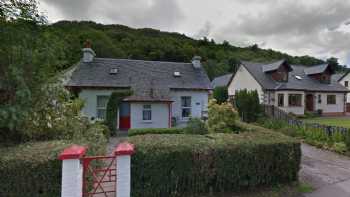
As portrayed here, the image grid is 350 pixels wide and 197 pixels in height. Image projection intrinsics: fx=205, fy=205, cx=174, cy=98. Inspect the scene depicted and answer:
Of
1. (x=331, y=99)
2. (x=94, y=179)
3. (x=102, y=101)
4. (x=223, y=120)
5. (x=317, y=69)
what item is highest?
(x=317, y=69)

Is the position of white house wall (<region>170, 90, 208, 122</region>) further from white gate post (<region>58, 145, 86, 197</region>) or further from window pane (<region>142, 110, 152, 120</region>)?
white gate post (<region>58, 145, 86, 197</region>)

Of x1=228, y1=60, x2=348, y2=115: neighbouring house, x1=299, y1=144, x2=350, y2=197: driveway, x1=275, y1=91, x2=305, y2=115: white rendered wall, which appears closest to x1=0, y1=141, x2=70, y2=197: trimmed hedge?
x1=299, y1=144, x2=350, y2=197: driveway

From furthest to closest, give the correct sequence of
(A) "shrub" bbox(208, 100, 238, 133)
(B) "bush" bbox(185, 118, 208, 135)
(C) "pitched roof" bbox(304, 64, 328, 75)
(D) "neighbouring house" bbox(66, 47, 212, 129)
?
1. (C) "pitched roof" bbox(304, 64, 328, 75)
2. (D) "neighbouring house" bbox(66, 47, 212, 129)
3. (A) "shrub" bbox(208, 100, 238, 133)
4. (B) "bush" bbox(185, 118, 208, 135)

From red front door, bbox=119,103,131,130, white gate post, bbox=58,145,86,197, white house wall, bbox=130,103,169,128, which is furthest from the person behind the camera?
red front door, bbox=119,103,131,130

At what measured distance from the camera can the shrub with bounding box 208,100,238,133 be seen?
30.3 feet

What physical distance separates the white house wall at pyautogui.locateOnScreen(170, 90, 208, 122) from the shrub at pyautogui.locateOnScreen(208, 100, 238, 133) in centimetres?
687

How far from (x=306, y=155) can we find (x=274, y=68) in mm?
16238

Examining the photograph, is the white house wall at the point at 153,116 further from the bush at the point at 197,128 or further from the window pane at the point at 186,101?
the bush at the point at 197,128

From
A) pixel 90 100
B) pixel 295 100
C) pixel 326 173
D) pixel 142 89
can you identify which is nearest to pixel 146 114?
pixel 142 89

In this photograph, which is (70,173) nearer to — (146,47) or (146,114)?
(146,114)

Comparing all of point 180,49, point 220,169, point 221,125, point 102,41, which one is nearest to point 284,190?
point 220,169

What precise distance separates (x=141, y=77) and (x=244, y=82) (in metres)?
14.0

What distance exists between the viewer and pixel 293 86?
73.5 feet

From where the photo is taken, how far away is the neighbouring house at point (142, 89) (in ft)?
47.8
